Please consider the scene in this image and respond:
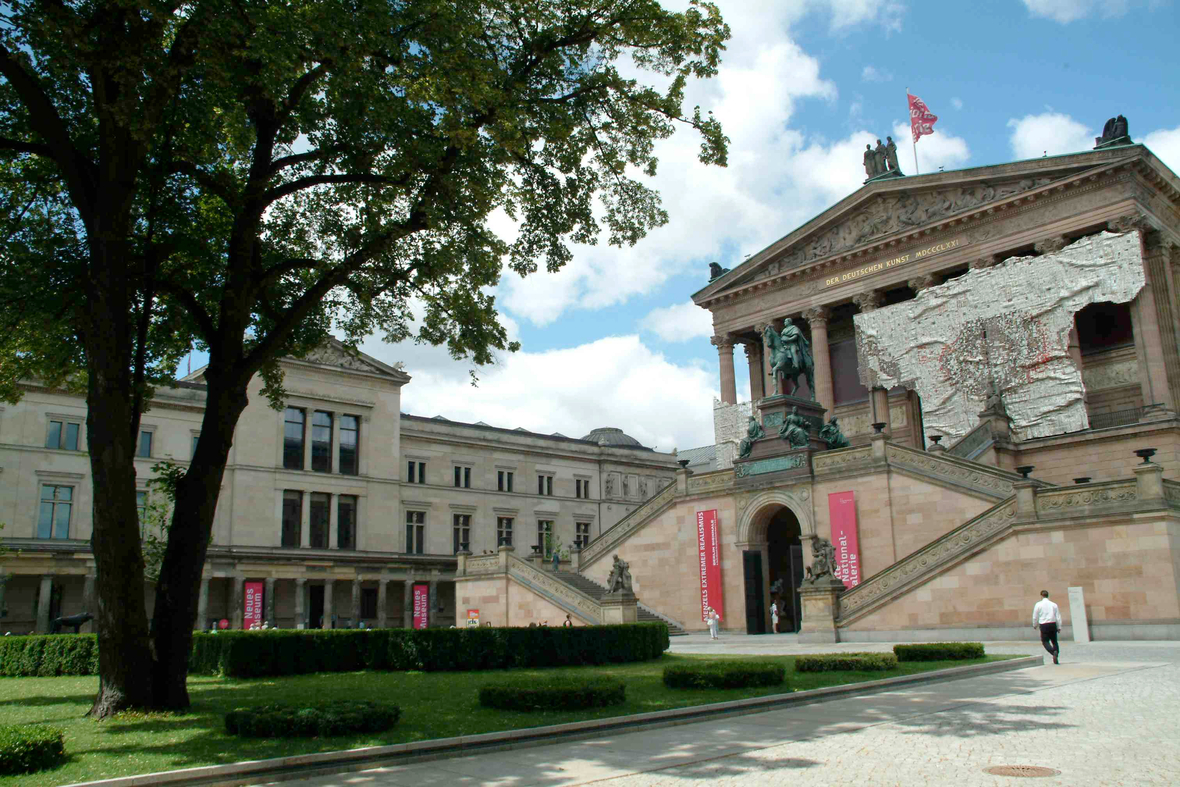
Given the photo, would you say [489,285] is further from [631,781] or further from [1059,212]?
[1059,212]

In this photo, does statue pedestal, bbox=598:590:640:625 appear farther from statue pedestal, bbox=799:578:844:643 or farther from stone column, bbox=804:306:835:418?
stone column, bbox=804:306:835:418

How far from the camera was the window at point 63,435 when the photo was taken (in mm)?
51344

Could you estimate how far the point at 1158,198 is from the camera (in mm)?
42656

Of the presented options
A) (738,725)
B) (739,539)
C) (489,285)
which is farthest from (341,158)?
(739,539)

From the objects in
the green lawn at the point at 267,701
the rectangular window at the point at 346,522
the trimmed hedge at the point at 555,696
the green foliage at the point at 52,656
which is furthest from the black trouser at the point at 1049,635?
the rectangular window at the point at 346,522

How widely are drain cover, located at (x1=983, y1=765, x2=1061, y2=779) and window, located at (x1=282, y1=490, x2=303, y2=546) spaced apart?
54756mm

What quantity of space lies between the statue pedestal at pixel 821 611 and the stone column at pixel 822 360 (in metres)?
23.8

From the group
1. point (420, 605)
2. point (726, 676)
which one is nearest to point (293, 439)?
point (420, 605)

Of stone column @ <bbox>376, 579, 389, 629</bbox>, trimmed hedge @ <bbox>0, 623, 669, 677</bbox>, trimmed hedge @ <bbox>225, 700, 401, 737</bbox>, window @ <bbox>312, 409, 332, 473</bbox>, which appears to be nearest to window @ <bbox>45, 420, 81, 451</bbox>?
window @ <bbox>312, 409, 332, 473</bbox>

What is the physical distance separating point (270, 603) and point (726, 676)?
46.4m

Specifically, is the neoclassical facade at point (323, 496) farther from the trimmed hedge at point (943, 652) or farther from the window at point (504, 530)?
the trimmed hedge at point (943, 652)

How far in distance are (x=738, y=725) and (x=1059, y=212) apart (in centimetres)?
→ 3900

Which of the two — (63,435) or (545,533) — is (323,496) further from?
(545,533)

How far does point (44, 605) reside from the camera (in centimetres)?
4838
